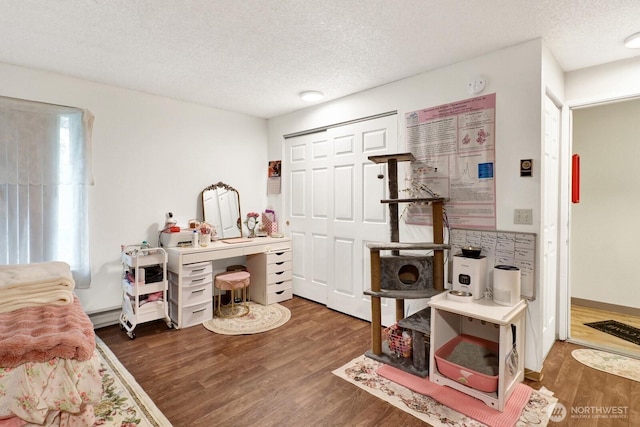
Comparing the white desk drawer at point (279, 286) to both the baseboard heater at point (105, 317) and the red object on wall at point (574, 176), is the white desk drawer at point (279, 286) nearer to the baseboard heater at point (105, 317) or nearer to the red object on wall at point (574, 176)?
the baseboard heater at point (105, 317)

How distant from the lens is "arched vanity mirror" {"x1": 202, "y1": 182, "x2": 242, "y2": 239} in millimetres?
3799

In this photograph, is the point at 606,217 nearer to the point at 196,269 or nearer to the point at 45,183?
the point at 196,269

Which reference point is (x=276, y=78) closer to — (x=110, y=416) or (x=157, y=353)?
(x=157, y=353)

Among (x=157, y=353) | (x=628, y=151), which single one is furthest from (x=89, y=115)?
(x=628, y=151)

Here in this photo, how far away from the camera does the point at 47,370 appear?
1.49 m

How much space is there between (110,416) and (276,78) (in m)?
2.71

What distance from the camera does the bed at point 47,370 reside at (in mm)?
1432

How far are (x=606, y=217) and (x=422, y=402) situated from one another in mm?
3142

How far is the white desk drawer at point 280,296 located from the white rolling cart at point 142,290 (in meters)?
1.07

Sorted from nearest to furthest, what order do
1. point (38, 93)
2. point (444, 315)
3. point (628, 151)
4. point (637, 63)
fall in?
point (444, 315) < point (637, 63) < point (38, 93) < point (628, 151)

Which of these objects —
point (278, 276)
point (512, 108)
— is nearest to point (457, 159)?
point (512, 108)

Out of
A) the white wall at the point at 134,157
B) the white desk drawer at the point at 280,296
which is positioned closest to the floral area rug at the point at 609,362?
the white desk drawer at the point at 280,296

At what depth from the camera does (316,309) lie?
3.62 metres

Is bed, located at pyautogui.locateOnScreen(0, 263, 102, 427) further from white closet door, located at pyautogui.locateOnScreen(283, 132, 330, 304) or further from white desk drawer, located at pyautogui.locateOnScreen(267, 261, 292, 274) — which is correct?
white closet door, located at pyautogui.locateOnScreen(283, 132, 330, 304)
